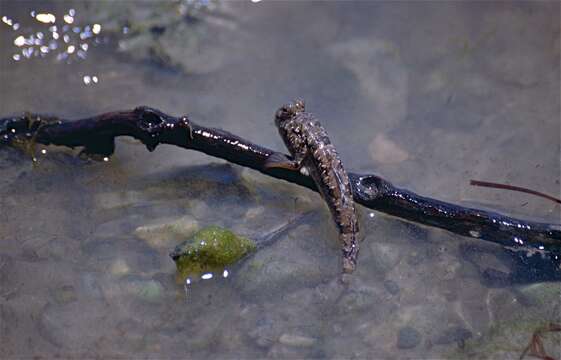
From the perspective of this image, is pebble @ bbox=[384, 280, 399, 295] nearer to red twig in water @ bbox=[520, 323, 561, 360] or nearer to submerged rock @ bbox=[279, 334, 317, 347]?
submerged rock @ bbox=[279, 334, 317, 347]

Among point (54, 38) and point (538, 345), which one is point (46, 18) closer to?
point (54, 38)

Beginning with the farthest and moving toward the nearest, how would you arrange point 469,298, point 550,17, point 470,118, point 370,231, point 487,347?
1. point 550,17
2. point 470,118
3. point 370,231
4. point 469,298
5. point 487,347

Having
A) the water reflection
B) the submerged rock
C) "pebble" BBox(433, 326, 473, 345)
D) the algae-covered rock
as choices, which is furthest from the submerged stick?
→ the water reflection

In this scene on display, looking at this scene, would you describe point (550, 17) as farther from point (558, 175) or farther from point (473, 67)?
point (558, 175)

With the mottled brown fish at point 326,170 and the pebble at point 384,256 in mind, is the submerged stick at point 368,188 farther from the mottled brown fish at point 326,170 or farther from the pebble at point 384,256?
the pebble at point 384,256

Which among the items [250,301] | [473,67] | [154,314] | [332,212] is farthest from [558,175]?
[154,314]
